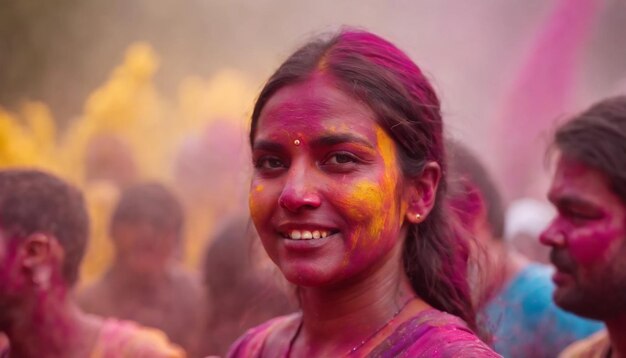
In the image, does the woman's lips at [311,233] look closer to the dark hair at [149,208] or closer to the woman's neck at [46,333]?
the woman's neck at [46,333]

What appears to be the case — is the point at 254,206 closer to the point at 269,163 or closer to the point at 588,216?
the point at 269,163

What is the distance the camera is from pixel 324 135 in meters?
2.57

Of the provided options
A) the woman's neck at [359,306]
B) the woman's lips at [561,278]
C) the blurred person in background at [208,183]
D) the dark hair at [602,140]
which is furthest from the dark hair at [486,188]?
the blurred person in background at [208,183]

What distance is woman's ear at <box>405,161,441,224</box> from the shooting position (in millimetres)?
2689

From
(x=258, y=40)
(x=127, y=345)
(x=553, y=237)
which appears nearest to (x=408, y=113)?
(x=553, y=237)

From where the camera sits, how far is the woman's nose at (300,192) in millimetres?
2512

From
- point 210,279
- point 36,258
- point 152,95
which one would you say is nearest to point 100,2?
point 152,95

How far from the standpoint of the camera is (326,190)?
8.32 ft

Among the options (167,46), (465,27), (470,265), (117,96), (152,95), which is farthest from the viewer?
(465,27)

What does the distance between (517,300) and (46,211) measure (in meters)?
2.09

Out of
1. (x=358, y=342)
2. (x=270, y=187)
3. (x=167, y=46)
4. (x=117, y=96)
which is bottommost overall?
(x=358, y=342)

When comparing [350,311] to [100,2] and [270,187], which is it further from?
[100,2]

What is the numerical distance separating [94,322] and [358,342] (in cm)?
148

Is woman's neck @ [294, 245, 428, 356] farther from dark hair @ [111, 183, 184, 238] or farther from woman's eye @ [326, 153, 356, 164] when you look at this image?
dark hair @ [111, 183, 184, 238]
